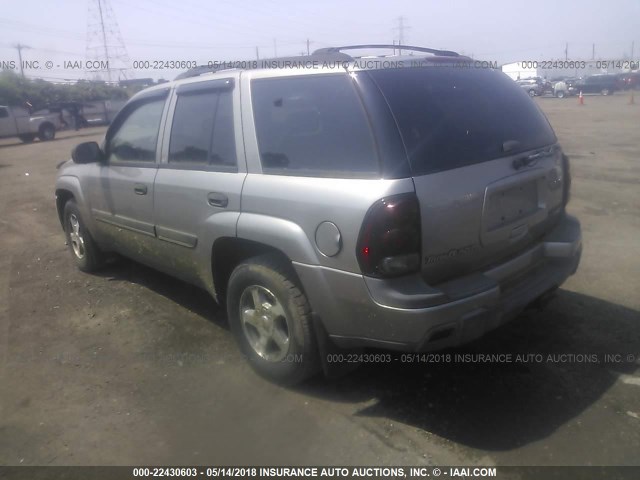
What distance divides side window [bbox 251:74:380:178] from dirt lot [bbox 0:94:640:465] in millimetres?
1397

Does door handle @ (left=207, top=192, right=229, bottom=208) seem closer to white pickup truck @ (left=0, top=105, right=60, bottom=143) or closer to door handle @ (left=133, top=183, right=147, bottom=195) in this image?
door handle @ (left=133, top=183, right=147, bottom=195)

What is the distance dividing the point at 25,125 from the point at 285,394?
1128 inches

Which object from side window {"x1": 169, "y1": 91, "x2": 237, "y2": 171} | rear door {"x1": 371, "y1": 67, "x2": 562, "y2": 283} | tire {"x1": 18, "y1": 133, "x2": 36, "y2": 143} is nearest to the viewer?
rear door {"x1": 371, "y1": 67, "x2": 562, "y2": 283}

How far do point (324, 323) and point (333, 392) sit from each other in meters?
0.62

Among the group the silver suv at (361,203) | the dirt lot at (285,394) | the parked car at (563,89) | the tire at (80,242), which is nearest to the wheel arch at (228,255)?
the silver suv at (361,203)

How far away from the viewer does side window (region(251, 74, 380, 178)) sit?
111 inches

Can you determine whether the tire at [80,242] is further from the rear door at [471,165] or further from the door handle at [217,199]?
the rear door at [471,165]

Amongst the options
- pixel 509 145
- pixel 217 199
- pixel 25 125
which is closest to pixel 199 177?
pixel 217 199

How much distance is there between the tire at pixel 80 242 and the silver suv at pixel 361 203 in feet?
5.88

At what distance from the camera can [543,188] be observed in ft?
11.0

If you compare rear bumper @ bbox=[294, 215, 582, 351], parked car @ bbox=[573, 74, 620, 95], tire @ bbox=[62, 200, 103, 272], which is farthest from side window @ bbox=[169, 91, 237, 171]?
parked car @ bbox=[573, 74, 620, 95]

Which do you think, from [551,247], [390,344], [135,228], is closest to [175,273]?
[135,228]

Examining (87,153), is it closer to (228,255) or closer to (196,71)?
(196,71)

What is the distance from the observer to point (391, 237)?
2.65 m
